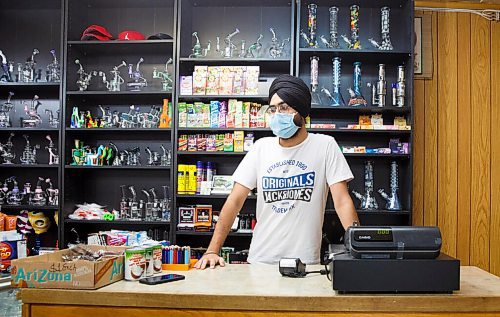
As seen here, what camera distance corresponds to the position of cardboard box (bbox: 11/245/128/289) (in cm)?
164

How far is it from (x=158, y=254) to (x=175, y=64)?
95.2 inches

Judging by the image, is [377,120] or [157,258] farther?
[377,120]

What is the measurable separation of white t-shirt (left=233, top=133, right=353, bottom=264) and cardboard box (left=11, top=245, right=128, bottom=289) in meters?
0.95

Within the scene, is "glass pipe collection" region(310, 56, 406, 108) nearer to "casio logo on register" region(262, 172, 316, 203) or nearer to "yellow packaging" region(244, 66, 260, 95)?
"yellow packaging" region(244, 66, 260, 95)

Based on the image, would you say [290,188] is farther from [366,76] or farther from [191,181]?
[366,76]

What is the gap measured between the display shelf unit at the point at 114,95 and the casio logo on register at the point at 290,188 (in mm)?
1860

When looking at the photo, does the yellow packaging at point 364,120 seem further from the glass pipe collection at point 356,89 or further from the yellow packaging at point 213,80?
the yellow packaging at point 213,80

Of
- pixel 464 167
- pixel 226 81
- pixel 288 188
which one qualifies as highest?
pixel 226 81

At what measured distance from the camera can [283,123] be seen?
8.14ft

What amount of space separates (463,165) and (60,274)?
11.7ft

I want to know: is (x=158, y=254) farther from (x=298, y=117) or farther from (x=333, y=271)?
(x=298, y=117)

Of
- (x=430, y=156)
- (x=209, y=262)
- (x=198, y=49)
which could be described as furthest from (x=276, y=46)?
(x=209, y=262)

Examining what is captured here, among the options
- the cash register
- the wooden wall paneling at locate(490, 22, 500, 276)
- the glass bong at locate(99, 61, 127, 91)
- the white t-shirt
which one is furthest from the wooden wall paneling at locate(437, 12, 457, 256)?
the cash register

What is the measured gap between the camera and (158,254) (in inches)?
75.0
